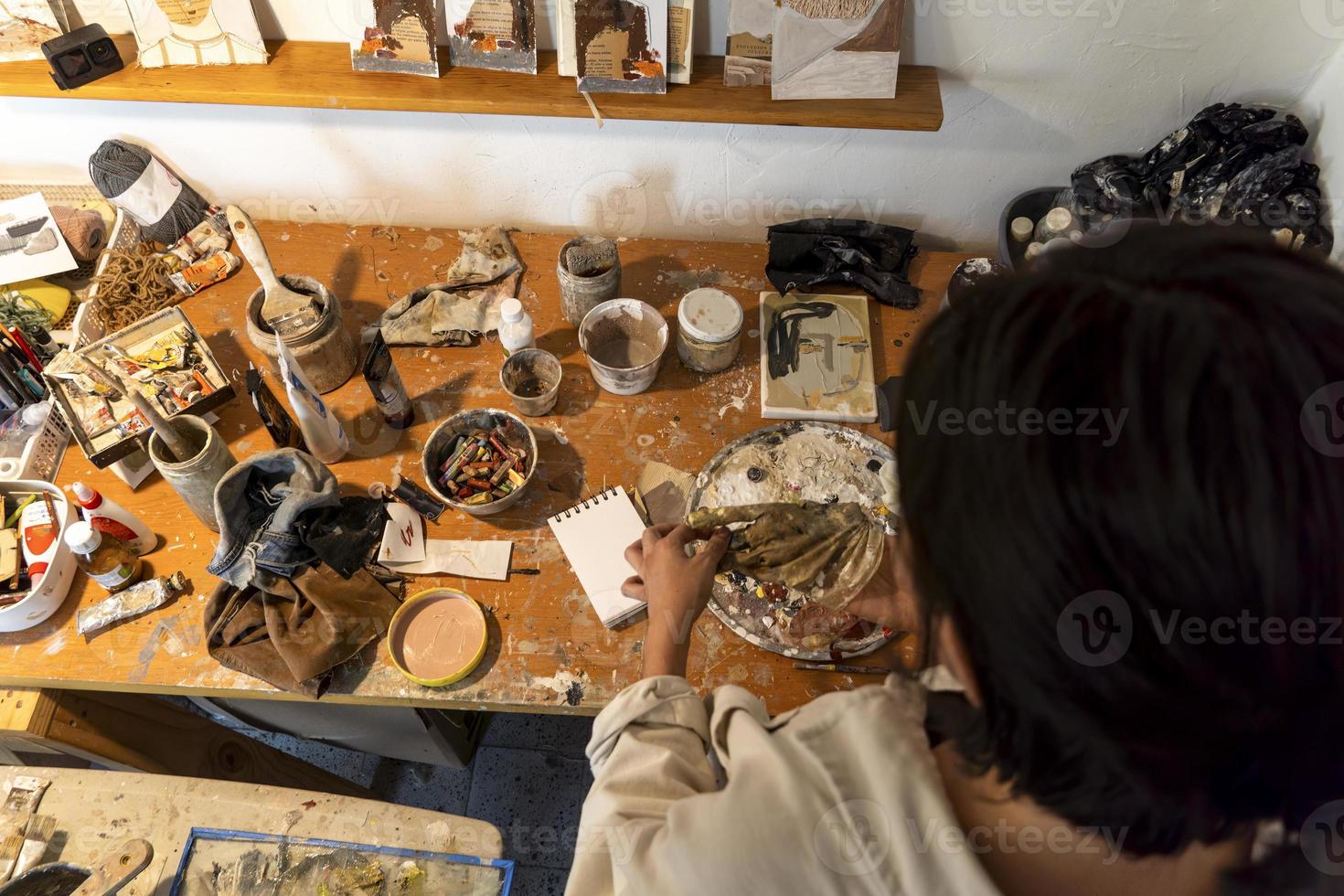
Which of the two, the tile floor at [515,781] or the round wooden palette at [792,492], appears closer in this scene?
the round wooden palette at [792,492]

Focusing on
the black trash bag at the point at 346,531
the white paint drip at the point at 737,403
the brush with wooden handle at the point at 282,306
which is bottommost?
the black trash bag at the point at 346,531

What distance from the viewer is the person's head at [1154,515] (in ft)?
1.64

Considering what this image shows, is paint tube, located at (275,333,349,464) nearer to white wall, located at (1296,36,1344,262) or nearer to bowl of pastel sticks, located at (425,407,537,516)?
bowl of pastel sticks, located at (425,407,537,516)

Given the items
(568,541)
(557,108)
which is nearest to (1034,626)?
(568,541)

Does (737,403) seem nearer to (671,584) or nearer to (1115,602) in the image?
(671,584)

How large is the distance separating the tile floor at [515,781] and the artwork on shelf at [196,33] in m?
1.58

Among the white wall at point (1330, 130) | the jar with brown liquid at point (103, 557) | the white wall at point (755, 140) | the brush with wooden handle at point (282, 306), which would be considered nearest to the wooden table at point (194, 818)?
the jar with brown liquid at point (103, 557)

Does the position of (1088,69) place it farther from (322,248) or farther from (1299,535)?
(322,248)

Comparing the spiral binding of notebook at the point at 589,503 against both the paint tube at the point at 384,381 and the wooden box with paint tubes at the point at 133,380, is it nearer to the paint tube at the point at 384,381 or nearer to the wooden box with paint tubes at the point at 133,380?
the paint tube at the point at 384,381

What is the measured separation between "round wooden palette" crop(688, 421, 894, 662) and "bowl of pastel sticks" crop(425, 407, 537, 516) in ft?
1.03

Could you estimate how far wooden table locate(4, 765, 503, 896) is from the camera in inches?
46.7

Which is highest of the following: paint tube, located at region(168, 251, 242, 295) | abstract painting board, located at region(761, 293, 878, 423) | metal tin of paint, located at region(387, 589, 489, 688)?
paint tube, located at region(168, 251, 242, 295)

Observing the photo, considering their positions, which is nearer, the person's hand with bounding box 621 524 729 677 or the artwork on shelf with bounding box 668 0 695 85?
the person's hand with bounding box 621 524 729 677

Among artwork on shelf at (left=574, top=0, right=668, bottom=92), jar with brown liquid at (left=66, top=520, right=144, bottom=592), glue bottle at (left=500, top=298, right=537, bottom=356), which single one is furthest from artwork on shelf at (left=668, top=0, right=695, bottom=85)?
jar with brown liquid at (left=66, top=520, right=144, bottom=592)
